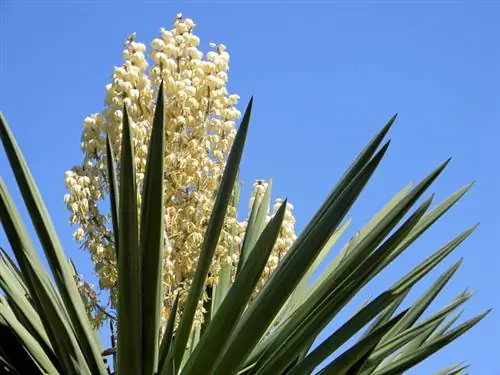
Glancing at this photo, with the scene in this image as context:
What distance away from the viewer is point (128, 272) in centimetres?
195

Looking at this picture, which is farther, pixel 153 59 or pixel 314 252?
pixel 153 59

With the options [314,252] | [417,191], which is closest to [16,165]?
[314,252]

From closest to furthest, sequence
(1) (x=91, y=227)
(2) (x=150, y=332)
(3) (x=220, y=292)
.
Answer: (2) (x=150, y=332), (1) (x=91, y=227), (3) (x=220, y=292)

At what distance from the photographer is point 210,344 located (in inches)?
78.8

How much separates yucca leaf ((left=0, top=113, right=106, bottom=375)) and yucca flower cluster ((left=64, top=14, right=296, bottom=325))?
0.79 feet

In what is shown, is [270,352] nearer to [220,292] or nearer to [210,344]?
[210,344]

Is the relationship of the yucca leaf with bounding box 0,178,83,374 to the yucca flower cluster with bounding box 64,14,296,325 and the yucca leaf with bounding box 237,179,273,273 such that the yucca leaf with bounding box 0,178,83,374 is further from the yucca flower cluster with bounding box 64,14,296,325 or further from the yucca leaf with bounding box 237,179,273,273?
the yucca leaf with bounding box 237,179,273,273

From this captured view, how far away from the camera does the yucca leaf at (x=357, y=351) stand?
81.7 inches

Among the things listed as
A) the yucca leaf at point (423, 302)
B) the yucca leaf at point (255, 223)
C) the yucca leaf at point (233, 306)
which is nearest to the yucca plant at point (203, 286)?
the yucca leaf at point (233, 306)

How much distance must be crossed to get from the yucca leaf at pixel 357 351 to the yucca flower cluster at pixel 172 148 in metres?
0.50

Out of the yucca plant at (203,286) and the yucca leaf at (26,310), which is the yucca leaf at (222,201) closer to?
the yucca plant at (203,286)

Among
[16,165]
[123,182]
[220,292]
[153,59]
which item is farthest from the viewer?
[220,292]

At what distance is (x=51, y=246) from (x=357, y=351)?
88 centimetres

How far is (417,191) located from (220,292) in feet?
3.54
